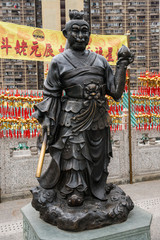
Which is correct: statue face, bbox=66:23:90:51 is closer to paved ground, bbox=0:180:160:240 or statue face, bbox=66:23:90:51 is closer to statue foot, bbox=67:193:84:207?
statue foot, bbox=67:193:84:207

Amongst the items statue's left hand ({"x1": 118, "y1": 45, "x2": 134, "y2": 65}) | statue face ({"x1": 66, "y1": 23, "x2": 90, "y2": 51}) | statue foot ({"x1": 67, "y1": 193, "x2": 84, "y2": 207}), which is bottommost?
statue foot ({"x1": 67, "y1": 193, "x2": 84, "y2": 207})

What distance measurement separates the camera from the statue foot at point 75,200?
2629mm

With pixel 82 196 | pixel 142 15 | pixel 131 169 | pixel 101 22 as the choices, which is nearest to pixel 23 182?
pixel 131 169

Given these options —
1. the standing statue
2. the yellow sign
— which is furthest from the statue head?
the yellow sign

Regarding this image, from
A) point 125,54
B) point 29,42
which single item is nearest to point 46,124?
point 125,54

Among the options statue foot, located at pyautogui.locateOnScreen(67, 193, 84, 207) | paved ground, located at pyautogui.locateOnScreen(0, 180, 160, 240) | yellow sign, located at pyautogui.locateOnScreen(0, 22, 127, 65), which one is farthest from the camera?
yellow sign, located at pyautogui.locateOnScreen(0, 22, 127, 65)

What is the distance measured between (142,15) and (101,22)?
165 inches

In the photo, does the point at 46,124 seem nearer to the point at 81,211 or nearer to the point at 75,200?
the point at 75,200

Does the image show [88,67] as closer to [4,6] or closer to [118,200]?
[118,200]

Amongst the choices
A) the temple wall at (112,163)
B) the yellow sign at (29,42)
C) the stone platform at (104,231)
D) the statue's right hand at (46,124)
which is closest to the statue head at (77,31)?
the statue's right hand at (46,124)

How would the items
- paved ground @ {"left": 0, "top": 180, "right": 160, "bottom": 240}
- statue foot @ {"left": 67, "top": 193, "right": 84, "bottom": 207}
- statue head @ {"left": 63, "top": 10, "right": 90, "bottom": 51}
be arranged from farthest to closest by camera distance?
paved ground @ {"left": 0, "top": 180, "right": 160, "bottom": 240} → statue head @ {"left": 63, "top": 10, "right": 90, "bottom": 51} → statue foot @ {"left": 67, "top": 193, "right": 84, "bottom": 207}

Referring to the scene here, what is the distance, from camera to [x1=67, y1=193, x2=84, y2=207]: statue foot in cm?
263

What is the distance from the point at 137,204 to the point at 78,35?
3.68 m

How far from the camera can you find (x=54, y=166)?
288 centimetres
